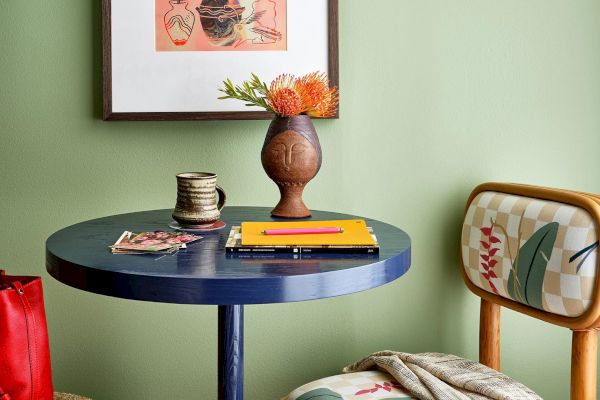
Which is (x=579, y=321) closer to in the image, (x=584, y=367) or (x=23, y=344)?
(x=584, y=367)

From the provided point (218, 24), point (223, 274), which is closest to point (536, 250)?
point (223, 274)

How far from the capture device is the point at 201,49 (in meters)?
2.18

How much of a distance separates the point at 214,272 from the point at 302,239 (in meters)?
0.25

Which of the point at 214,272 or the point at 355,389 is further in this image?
the point at 355,389

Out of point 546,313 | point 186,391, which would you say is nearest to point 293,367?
point 186,391

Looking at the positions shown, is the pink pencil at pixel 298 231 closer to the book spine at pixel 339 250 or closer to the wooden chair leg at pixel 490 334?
the book spine at pixel 339 250

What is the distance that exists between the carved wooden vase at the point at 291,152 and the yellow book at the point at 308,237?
0.20 m

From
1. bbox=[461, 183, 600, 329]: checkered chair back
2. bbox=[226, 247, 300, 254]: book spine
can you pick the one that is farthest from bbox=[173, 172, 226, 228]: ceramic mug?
bbox=[461, 183, 600, 329]: checkered chair back

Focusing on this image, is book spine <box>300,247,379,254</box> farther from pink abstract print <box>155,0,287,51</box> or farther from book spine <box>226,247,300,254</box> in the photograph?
pink abstract print <box>155,0,287,51</box>

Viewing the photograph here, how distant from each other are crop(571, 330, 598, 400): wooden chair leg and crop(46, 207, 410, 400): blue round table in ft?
1.89

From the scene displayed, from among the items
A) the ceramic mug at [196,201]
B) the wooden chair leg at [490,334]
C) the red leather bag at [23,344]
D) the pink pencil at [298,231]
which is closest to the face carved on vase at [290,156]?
the ceramic mug at [196,201]

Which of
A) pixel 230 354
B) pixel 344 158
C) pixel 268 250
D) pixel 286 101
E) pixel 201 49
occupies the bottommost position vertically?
pixel 230 354

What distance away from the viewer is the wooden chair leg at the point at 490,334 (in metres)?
2.16

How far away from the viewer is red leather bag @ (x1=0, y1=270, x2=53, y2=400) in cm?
162
